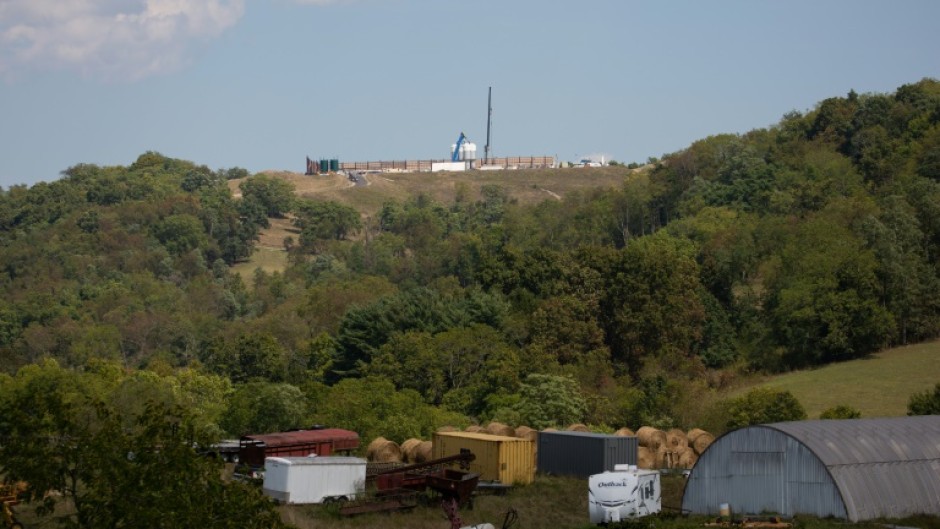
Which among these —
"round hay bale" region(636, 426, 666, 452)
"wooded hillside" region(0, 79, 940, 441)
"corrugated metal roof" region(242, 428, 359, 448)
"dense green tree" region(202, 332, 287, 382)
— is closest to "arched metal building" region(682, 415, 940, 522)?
"round hay bale" region(636, 426, 666, 452)

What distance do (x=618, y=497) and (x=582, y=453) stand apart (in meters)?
9.76

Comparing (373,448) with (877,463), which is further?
(373,448)

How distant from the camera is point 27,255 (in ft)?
601

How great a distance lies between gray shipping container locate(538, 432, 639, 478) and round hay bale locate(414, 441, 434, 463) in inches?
181

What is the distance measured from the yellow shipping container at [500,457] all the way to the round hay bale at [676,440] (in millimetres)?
7106

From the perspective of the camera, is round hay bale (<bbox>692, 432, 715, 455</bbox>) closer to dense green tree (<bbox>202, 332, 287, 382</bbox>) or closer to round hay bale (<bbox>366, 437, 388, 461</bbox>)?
round hay bale (<bbox>366, 437, 388, 461</bbox>)

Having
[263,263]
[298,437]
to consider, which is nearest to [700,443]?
[298,437]

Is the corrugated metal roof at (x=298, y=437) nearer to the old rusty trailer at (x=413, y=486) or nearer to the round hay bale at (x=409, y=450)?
the round hay bale at (x=409, y=450)

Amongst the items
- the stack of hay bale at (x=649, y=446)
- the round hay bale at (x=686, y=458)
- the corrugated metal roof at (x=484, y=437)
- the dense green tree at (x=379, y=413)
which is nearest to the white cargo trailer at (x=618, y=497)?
the corrugated metal roof at (x=484, y=437)

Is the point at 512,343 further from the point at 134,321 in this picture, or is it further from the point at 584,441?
the point at 134,321

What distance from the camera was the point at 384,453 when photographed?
56906 mm

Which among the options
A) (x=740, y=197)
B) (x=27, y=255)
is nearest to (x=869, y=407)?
(x=740, y=197)

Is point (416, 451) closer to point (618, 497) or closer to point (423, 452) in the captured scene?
point (423, 452)

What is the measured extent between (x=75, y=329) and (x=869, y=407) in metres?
85.4
